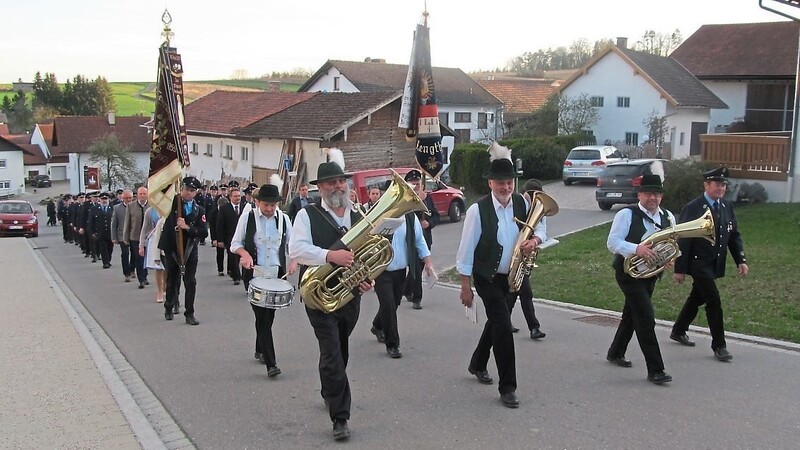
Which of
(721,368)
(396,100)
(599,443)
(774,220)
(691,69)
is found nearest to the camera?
(599,443)

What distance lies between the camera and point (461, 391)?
7.03m

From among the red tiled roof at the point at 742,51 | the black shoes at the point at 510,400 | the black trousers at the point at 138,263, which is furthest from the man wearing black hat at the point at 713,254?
the red tiled roof at the point at 742,51

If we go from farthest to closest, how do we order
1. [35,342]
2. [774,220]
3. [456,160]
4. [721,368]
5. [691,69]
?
[691,69] < [456,160] < [774,220] < [35,342] < [721,368]

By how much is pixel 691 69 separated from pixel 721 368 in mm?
35185

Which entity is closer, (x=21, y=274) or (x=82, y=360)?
(x=82, y=360)

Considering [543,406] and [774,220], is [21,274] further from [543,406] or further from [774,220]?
[774,220]

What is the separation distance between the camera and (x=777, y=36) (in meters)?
37.9

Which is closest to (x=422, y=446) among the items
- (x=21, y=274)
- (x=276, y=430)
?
(x=276, y=430)

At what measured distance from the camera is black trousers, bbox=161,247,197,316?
10.7m

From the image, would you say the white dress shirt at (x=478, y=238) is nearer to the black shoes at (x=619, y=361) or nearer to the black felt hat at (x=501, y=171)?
the black felt hat at (x=501, y=171)

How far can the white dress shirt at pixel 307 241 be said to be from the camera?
5.87 meters

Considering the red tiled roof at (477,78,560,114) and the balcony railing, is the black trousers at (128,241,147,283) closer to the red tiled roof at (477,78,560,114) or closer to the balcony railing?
the balcony railing

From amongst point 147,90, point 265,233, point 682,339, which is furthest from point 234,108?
point 147,90

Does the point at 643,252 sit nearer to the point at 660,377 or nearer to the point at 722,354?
the point at 660,377
